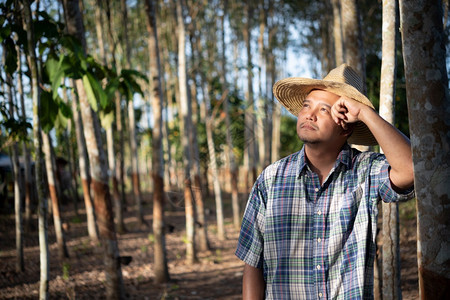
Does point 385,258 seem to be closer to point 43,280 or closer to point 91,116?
point 43,280

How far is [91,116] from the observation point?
16.5 feet

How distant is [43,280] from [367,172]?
3.12 metres

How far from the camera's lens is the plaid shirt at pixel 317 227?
6.13 ft

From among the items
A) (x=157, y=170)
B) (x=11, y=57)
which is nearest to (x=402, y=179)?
(x=11, y=57)

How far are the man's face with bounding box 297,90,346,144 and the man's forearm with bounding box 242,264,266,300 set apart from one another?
0.60 metres

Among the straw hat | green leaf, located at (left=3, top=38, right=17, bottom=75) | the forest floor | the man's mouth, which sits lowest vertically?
the forest floor

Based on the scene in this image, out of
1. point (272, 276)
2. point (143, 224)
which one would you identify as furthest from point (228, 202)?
point (272, 276)

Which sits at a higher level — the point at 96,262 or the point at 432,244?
the point at 432,244

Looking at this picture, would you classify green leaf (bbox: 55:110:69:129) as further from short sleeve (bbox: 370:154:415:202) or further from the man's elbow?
the man's elbow

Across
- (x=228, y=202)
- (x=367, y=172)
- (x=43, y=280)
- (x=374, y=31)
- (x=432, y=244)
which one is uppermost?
(x=374, y=31)

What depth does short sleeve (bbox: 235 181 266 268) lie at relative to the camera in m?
1.99

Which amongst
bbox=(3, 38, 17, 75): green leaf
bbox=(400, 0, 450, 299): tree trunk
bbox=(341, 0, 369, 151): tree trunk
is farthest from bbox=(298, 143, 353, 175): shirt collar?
bbox=(3, 38, 17, 75): green leaf

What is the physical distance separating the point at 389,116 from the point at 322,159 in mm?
1768

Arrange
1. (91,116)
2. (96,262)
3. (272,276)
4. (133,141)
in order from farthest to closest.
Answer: (133,141) < (96,262) < (91,116) < (272,276)
